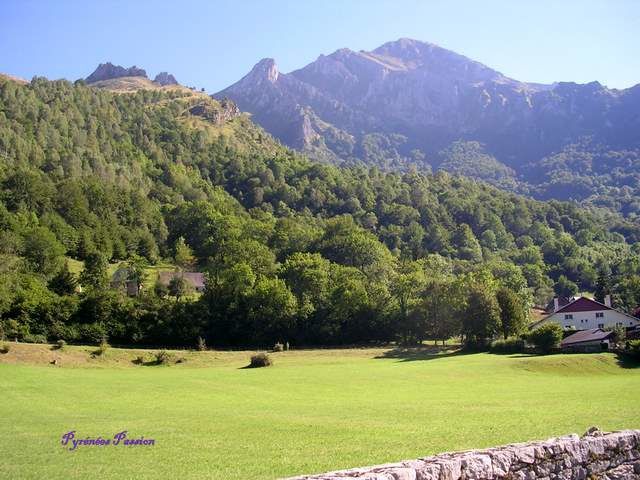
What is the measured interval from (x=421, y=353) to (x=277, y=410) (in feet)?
141

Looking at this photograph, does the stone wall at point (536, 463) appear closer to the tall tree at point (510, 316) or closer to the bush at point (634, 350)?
the bush at point (634, 350)

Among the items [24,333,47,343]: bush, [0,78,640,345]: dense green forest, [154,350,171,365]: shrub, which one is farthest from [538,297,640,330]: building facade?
[24,333,47,343]: bush

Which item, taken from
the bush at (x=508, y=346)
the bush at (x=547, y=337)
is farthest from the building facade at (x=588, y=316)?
the bush at (x=547, y=337)

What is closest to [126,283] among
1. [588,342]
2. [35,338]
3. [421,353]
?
[35,338]

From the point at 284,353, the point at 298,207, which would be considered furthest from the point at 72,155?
the point at 284,353

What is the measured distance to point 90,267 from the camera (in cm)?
8981

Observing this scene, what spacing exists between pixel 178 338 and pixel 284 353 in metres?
16.0

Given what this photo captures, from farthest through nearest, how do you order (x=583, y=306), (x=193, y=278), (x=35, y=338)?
(x=193, y=278)
(x=583, y=306)
(x=35, y=338)

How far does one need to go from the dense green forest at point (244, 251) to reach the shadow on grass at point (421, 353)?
4.72 meters

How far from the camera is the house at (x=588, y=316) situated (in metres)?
90.2

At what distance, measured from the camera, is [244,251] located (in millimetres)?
107625

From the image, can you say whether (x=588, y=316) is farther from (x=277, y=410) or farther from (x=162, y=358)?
(x=277, y=410)

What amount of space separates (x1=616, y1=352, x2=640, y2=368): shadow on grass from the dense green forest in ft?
59.4

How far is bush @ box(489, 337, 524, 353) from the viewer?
65.5 m
